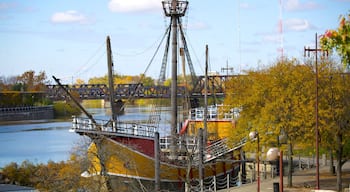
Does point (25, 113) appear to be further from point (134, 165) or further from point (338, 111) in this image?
point (338, 111)

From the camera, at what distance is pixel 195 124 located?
194 feet

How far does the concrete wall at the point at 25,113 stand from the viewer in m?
164

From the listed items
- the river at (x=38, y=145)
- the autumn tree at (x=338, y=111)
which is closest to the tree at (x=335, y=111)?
the autumn tree at (x=338, y=111)

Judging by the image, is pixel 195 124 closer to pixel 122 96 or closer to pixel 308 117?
pixel 308 117

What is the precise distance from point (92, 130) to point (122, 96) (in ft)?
297

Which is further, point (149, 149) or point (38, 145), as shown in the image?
point (38, 145)

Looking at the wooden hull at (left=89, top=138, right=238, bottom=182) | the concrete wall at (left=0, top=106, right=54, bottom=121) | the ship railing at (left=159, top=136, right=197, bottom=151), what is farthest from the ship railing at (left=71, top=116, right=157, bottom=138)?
the concrete wall at (left=0, top=106, right=54, bottom=121)

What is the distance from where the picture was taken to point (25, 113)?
170 meters

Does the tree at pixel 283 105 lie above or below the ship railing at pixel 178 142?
above

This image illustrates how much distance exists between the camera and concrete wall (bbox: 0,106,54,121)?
16388 centimetres

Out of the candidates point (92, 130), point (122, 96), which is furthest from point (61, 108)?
point (92, 130)

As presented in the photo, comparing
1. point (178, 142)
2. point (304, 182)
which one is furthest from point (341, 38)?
point (178, 142)

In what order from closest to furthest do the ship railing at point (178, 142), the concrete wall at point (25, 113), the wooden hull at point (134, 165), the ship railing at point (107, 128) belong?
the wooden hull at point (134, 165) < the ship railing at point (107, 128) < the ship railing at point (178, 142) < the concrete wall at point (25, 113)

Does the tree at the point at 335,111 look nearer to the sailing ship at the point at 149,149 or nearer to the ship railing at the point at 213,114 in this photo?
the sailing ship at the point at 149,149
